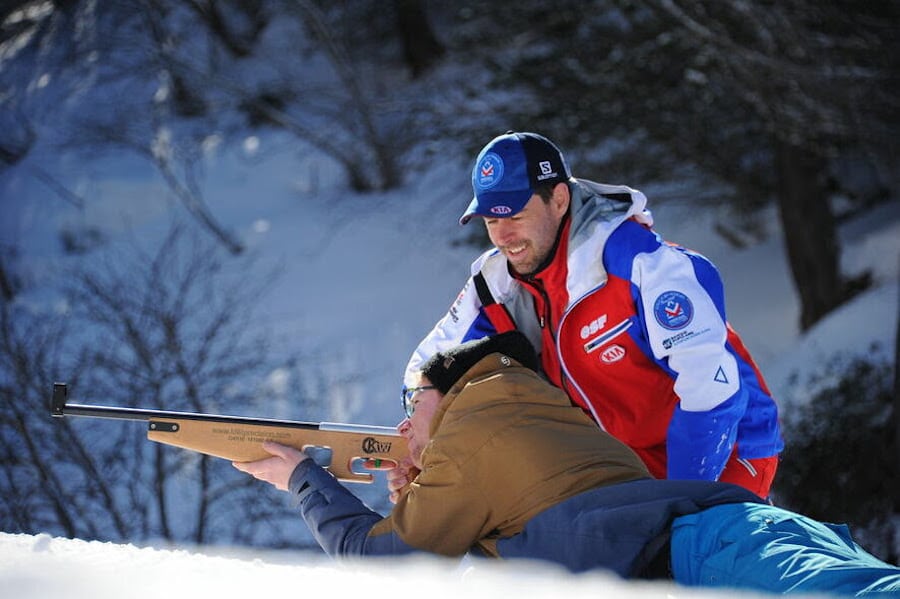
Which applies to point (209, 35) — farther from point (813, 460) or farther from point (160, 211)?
point (813, 460)

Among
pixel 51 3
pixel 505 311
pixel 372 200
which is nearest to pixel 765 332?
pixel 372 200

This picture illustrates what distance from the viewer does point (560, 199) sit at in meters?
3.69

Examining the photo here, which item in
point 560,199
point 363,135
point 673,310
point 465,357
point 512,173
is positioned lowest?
point 363,135

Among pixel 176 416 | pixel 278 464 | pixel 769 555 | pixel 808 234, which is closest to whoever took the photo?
pixel 769 555

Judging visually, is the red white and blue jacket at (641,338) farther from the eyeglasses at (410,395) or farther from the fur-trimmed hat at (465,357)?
the fur-trimmed hat at (465,357)

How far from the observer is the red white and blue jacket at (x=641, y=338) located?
3377 mm

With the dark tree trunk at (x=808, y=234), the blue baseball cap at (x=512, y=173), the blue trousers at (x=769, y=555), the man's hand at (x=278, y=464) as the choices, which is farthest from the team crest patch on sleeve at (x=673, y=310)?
the dark tree trunk at (x=808, y=234)

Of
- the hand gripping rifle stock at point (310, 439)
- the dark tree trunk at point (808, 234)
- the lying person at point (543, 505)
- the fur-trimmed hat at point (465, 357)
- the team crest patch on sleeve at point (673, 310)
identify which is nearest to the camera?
the lying person at point (543, 505)

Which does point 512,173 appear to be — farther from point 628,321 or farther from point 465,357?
point 465,357

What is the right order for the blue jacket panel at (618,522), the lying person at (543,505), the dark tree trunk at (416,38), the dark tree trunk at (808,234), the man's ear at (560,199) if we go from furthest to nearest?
the dark tree trunk at (416,38)
the dark tree trunk at (808,234)
the man's ear at (560,199)
the blue jacket panel at (618,522)
the lying person at (543,505)

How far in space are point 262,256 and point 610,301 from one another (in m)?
10.8

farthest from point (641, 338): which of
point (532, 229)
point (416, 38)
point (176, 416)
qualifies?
point (416, 38)

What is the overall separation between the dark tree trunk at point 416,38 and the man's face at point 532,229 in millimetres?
12602

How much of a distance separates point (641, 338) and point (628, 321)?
68mm
